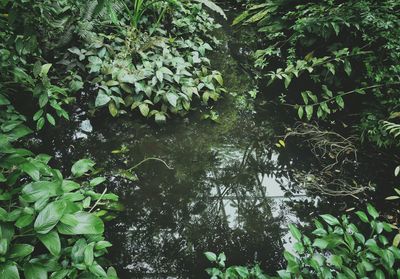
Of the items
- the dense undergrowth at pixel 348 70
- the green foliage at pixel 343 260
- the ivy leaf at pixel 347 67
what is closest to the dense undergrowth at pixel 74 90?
the green foliage at pixel 343 260

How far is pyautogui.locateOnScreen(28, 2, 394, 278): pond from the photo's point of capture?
7.02 ft

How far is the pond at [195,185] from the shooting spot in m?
2.14

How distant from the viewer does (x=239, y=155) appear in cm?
296

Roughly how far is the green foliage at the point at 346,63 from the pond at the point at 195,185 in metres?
0.46

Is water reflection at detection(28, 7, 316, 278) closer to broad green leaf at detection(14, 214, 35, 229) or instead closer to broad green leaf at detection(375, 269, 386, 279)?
broad green leaf at detection(375, 269, 386, 279)

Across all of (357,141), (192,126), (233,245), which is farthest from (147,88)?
(357,141)

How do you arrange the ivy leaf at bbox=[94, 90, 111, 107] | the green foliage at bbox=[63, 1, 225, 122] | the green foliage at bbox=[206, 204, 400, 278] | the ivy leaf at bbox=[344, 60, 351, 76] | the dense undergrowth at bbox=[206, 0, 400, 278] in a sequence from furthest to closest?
the ivy leaf at bbox=[344, 60, 351, 76] < the green foliage at bbox=[63, 1, 225, 122] < the ivy leaf at bbox=[94, 90, 111, 107] < the dense undergrowth at bbox=[206, 0, 400, 278] < the green foliage at bbox=[206, 204, 400, 278]

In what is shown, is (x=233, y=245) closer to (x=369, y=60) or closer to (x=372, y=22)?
(x=369, y=60)

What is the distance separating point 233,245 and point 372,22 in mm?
2527

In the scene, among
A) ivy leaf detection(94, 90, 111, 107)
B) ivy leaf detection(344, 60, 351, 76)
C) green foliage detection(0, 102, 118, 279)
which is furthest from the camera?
ivy leaf detection(344, 60, 351, 76)

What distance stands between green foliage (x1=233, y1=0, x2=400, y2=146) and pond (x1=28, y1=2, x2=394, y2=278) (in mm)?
461

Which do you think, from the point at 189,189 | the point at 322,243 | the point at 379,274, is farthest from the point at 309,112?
the point at 379,274

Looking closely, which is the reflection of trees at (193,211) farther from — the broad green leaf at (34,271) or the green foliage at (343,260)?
the broad green leaf at (34,271)

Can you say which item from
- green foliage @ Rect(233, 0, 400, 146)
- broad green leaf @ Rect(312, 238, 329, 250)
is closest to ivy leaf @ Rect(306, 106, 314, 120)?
green foliage @ Rect(233, 0, 400, 146)
